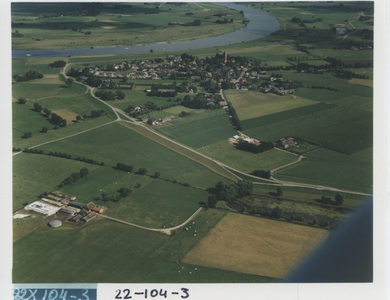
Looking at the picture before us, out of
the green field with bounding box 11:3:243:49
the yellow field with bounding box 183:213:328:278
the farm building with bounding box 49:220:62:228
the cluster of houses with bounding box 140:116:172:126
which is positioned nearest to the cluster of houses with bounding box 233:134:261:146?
the cluster of houses with bounding box 140:116:172:126

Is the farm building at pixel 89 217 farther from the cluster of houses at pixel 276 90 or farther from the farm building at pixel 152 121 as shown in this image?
the cluster of houses at pixel 276 90

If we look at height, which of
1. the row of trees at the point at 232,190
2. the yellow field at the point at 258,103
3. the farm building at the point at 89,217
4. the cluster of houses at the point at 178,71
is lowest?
the farm building at the point at 89,217

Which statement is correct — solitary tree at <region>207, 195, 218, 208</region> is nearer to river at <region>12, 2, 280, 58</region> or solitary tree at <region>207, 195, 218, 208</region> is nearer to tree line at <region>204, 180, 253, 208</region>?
tree line at <region>204, 180, 253, 208</region>

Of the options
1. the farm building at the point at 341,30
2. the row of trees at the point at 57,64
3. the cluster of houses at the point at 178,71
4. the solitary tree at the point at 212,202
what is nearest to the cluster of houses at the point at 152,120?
the cluster of houses at the point at 178,71

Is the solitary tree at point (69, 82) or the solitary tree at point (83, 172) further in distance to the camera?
the solitary tree at point (69, 82)

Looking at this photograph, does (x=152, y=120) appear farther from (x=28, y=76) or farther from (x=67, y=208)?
(x=28, y=76)

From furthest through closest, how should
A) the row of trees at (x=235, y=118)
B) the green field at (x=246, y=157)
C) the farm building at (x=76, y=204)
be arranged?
the row of trees at (x=235, y=118) < the green field at (x=246, y=157) < the farm building at (x=76, y=204)

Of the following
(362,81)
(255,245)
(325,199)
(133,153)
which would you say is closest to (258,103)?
(362,81)
